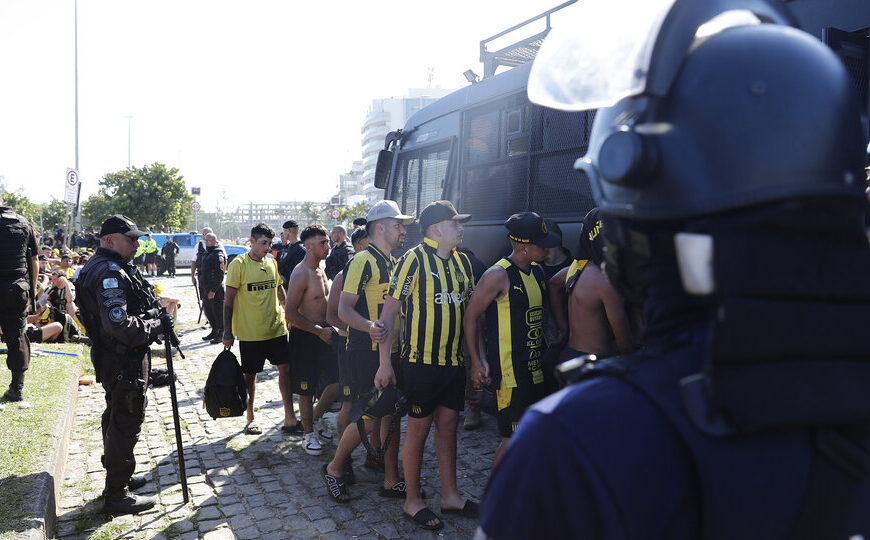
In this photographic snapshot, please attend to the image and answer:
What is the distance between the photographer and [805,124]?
3.16 feet

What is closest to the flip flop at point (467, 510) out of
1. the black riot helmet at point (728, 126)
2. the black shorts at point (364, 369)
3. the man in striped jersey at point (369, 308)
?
the man in striped jersey at point (369, 308)

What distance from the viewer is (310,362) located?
19.3 ft

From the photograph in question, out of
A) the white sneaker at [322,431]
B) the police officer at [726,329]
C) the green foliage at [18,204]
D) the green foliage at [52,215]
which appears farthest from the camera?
the green foliage at [52,215]

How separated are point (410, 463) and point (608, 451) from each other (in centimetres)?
354

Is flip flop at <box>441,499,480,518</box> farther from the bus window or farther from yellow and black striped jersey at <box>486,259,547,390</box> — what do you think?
the bus window

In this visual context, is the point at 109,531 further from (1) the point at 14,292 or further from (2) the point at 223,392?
(1) the point at 14,292

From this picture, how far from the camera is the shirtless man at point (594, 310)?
12.0 feet

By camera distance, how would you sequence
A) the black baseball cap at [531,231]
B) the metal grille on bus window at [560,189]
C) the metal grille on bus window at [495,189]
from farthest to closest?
the metal grille on bus window at [495,189]
the metal grille on bus window at [560,189]
the black baseball cap at [531,231]

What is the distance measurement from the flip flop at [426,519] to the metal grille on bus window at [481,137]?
3.34 meters

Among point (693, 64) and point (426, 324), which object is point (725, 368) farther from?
point (426, 324)

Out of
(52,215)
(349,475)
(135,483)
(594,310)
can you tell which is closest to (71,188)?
(135,483)

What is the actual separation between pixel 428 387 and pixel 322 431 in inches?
87.2

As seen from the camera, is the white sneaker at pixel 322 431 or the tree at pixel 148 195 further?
the tree at pixel 148 195

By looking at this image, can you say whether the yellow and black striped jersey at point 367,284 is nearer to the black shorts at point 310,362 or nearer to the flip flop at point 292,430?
the black shorts at point 310,362
